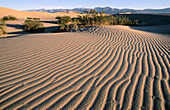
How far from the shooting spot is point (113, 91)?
79.2 inches

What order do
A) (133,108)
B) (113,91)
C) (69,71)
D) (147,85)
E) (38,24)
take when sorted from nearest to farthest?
(133,108), (113,91), (147,85), (69,71), (38,24)

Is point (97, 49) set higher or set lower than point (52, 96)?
higher

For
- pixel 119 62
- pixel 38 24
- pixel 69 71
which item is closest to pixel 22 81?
pixel 69 71

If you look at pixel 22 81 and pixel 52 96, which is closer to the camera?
pixel 52 96

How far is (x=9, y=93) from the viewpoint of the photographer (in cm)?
192

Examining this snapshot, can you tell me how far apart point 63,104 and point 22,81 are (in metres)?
1.13

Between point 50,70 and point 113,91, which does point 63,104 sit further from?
point 50,70

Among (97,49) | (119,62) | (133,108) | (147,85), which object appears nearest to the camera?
(133,108)

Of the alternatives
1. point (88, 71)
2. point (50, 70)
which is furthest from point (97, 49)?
point (50, 70)

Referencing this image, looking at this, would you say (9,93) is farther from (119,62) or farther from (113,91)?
(119,62)

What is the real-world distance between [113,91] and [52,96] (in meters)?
1.14

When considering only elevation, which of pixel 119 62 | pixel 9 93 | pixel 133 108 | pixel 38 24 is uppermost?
pixel 38 24

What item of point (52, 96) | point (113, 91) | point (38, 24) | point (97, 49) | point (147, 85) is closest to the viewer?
point (52, 96)

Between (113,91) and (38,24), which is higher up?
(38,24)
